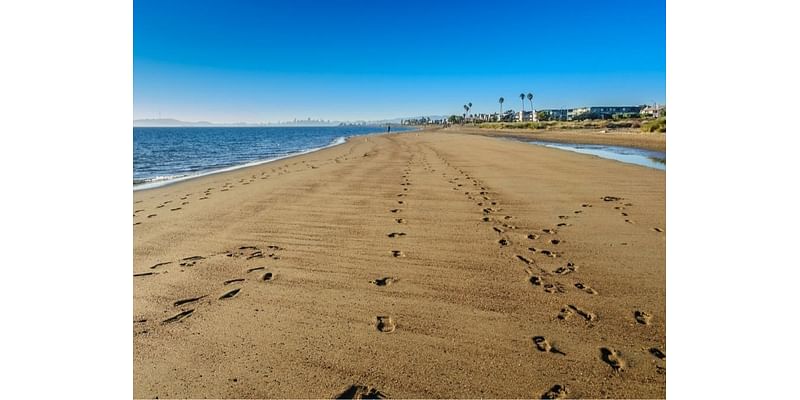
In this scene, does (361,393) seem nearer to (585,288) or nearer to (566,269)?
(585,288)

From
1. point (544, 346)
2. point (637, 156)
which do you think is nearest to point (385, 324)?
point (544, 346)

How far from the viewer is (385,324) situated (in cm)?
312

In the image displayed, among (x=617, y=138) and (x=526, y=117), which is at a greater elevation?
Result: (x=526, y=117)

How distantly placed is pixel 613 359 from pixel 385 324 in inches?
59.7

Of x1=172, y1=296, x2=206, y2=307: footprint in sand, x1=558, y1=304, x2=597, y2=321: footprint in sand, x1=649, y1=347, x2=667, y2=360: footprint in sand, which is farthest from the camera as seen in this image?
x1=172, y1=296, x2=206, y2=307: footprint in sand

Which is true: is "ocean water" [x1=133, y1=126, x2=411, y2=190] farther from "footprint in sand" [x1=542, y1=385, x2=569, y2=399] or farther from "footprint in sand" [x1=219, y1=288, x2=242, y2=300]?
"footprint in sand" [x1=542, y1=385, x2=569, y2=399]

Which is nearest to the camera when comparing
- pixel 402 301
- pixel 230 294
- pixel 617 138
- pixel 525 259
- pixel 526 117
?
pixel 402 301

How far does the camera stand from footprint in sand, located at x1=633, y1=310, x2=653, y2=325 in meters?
3.13

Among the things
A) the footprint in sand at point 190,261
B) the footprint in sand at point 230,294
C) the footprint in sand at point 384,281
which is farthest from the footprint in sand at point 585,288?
the footprint in sand at point 190,261

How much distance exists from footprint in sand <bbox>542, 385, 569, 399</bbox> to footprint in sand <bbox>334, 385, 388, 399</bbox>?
0.88 metres

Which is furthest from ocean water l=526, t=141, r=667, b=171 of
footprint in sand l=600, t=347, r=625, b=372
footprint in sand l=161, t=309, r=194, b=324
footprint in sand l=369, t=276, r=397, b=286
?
footprint in sand l=161, t=309, r=194, b=324

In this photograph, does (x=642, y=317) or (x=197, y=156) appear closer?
(x=642, y=317)
